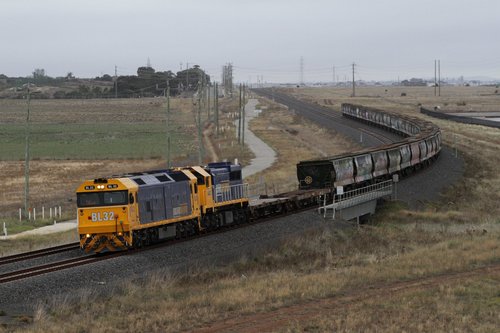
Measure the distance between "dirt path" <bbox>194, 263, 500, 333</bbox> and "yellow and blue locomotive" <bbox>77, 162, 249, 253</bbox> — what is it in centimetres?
989

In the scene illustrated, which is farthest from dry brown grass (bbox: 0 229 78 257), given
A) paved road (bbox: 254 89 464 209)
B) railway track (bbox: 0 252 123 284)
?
paved road (bbox: 254 89 464 209)

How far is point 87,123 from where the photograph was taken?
525 ft

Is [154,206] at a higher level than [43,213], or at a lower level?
higher

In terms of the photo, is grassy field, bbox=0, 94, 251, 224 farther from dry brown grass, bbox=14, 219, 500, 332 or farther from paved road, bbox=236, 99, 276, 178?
dry brown grass, bbox=14, 219, 500, 332

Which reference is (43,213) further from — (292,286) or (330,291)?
(330,291)

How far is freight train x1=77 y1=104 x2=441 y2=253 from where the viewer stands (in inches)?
1190

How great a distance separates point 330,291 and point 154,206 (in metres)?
10.3

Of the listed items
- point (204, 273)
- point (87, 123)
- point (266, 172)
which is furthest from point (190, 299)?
point (87, 123)

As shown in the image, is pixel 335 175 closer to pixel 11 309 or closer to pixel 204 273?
pixel 204 273

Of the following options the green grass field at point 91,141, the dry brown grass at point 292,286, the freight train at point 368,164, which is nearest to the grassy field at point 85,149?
the green grass field at point 91,141

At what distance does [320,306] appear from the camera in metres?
23.3

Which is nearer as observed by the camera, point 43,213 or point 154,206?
point 154,206

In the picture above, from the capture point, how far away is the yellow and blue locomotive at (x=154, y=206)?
30.2 metres

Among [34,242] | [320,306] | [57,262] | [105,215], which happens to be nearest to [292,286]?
[320,306]
